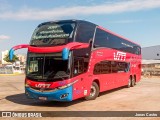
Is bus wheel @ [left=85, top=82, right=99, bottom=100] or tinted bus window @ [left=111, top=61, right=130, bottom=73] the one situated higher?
tinted bus window @ [left=111, top=61, right=130, bottom=73]

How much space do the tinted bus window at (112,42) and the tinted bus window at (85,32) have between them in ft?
1.95

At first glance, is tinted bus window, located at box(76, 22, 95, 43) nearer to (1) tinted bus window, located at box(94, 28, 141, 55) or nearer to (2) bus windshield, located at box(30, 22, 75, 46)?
(2) bus windshield, located at box(30, 22, 75, 46)

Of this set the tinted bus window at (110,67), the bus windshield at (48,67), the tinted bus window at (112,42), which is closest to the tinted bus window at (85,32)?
the tinted bus window at (112,42)

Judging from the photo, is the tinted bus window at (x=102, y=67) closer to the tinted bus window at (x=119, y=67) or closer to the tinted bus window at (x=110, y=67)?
the tinted bus window at (x=110, y=67)

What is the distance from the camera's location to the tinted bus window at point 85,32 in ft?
42.5

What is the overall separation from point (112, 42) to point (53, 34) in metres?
5.41

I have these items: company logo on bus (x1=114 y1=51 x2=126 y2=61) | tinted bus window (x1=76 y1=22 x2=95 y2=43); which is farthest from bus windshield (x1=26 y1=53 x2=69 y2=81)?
company logo on bus (x1=114 y1=51 x2=126 y2=61)

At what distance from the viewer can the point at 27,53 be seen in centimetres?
1320

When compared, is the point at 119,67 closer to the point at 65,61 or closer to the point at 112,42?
the point at 112,42

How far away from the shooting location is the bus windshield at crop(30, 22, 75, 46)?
12602mm

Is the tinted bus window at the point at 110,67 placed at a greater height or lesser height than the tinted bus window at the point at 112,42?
lesser

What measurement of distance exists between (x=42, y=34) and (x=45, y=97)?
9.64 feet

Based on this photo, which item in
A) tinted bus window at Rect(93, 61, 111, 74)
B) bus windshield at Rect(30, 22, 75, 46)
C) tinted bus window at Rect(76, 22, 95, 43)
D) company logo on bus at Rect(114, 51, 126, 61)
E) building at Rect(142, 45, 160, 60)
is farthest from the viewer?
building at Rect(142, 45, 160, 60)

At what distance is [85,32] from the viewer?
44.5 ft
